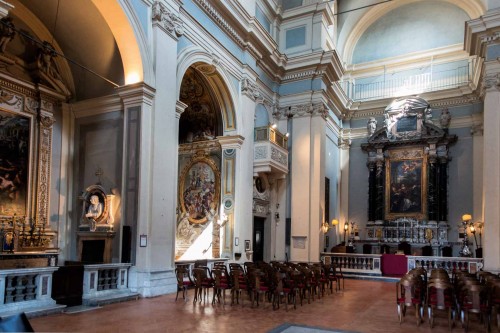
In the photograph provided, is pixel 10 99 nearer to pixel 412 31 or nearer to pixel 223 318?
pixel 223 318

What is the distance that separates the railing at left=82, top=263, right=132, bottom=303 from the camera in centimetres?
855

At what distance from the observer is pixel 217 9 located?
13250 mm

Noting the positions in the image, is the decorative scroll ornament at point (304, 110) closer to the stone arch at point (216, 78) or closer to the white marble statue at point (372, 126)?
the stone arch at point (216, 78)

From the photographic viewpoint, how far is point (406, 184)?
20.5m

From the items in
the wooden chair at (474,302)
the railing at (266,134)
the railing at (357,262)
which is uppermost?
the railing at (266,134)

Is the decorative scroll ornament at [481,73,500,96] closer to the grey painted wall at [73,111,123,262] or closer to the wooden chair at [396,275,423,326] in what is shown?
Answer: the wooden chair at [396,275,423,326]

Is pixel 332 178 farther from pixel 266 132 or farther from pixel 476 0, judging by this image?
pixel 476 0

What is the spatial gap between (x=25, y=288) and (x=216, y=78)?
341 inches

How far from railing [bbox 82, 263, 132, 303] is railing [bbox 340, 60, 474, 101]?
1664 centimetres

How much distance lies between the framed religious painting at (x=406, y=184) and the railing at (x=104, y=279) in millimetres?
14505

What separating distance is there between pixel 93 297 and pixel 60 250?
3.67m

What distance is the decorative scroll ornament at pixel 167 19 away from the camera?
10.4m

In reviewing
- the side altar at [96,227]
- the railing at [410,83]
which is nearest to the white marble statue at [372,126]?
the railing at [410,83]

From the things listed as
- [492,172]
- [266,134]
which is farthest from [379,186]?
[266,134]
